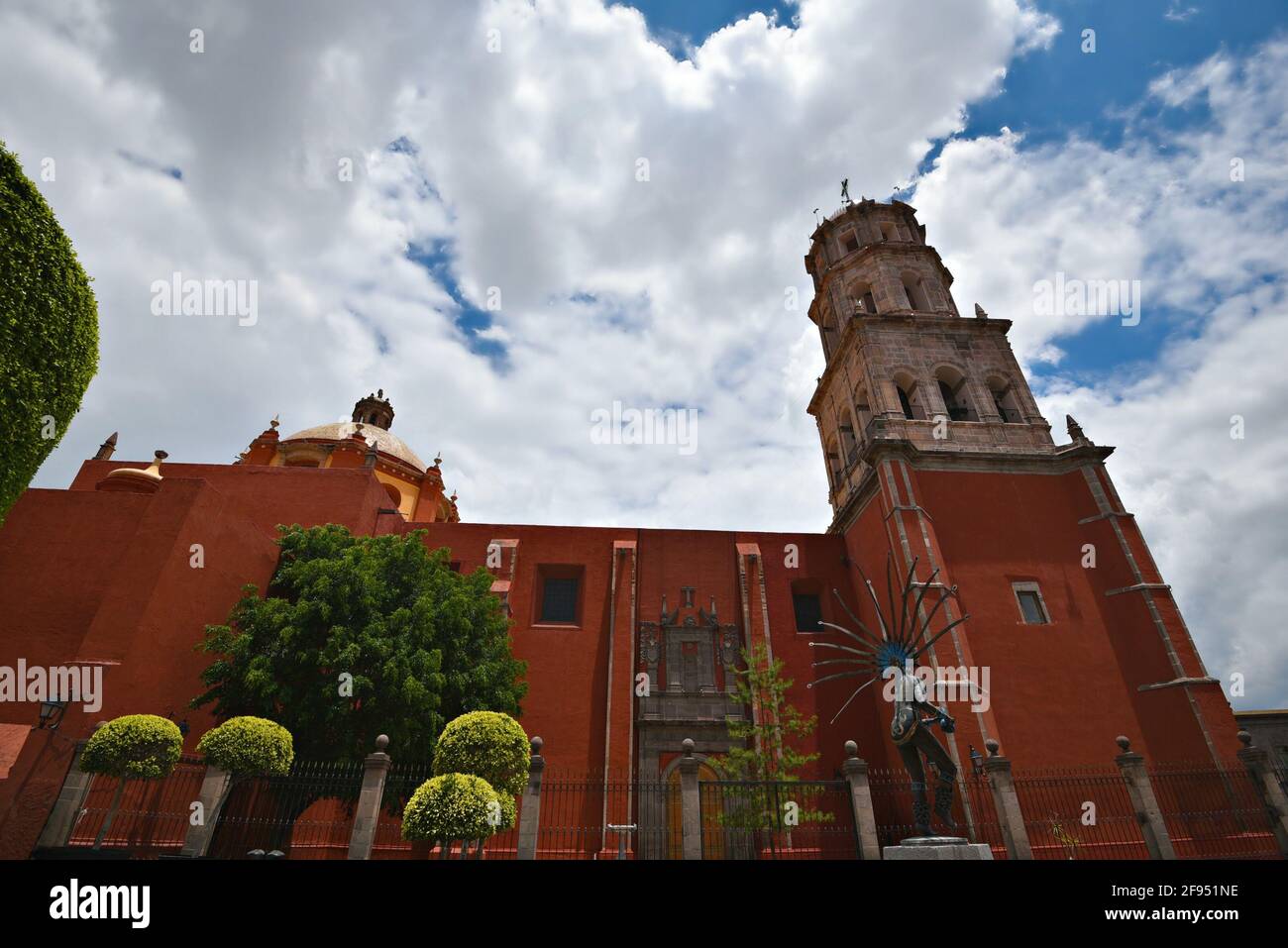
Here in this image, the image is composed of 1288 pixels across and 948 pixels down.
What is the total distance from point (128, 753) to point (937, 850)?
11.4m

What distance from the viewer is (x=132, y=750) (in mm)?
8984

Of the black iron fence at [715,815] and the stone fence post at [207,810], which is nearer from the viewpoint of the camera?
the stone fence post at [207,810]

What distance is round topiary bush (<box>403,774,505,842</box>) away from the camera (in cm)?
865

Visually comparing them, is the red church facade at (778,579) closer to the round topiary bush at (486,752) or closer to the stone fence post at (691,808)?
the round topiary bush at (486,752)

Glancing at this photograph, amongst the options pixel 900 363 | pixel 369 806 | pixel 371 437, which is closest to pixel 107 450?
pixel 371 437

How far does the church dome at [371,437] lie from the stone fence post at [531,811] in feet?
54.2

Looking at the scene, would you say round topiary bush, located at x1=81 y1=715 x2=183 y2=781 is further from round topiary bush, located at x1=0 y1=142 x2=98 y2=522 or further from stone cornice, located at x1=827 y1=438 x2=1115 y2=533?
stone cornice, located at x1=827 y1=438 x2=1115 y2=533

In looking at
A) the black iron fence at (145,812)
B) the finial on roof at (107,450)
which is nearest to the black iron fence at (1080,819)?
the black iron fence at (145,812)

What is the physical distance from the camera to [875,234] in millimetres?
23812

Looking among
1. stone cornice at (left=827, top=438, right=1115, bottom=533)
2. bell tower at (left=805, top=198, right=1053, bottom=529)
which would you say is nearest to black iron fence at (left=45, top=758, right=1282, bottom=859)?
stone cornice at (left=827, top=438, right=1115, bottom=533)

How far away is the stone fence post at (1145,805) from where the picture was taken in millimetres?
9562

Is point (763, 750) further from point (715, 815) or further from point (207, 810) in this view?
point (207, 810)
